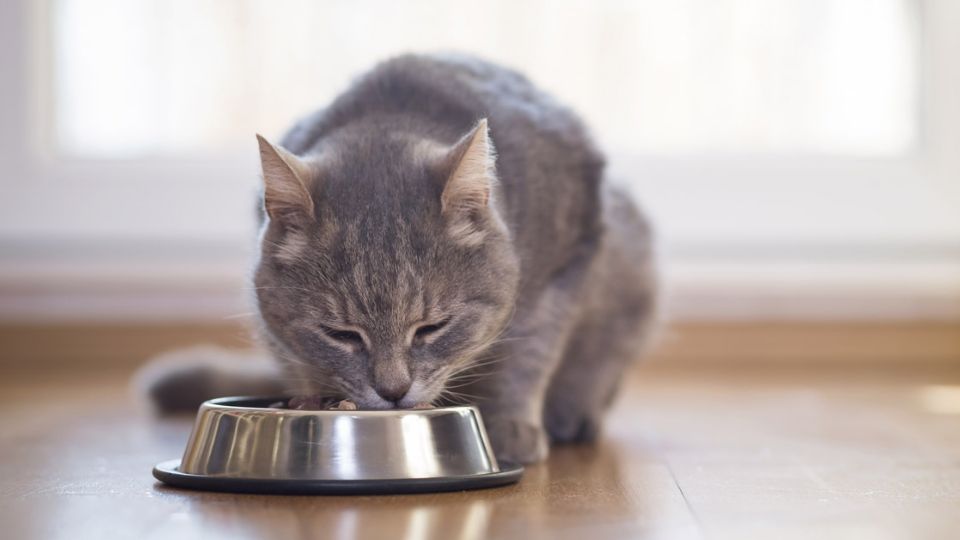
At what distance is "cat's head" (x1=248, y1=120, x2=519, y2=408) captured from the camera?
1.65 metres

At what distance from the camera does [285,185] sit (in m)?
1.69

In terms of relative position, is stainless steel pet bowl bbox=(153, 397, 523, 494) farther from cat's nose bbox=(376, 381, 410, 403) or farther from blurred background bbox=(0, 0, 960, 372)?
blurred background bbox=(0, 0, 960, 372)

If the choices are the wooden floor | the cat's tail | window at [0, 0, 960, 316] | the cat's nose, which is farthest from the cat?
window at [0, 0, 960, 316]

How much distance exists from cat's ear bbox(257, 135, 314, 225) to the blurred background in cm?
178

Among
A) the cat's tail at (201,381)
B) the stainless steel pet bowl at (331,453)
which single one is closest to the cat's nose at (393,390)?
the stainless steel pet bowl at (331,453)

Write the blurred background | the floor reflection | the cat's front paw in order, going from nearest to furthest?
the floor reflection, the cat's front paw, the blurred background

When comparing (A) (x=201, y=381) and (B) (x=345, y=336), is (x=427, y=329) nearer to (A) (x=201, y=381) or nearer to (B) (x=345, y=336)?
(B) (x=345, y=336)

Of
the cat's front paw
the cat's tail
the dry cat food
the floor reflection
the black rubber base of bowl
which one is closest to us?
the floor reflection

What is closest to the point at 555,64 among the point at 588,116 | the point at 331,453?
the point at 588,116

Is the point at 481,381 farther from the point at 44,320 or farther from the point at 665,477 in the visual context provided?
the point at 44,320

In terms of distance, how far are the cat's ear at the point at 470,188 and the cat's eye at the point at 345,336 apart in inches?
7.8

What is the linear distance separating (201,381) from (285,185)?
3.03 ft

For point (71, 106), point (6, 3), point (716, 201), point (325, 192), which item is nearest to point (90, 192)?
point (71, 106)

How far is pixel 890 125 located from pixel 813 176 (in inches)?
11.5
